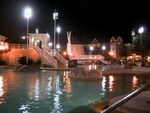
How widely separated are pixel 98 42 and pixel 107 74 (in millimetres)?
52111

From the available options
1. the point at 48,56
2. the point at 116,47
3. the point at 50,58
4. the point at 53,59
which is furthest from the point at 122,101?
the point at 116,47

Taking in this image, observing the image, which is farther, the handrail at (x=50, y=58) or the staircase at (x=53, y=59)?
the staircase at (x=53, y=59)

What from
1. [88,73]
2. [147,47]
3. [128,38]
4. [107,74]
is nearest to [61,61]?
[107,74]

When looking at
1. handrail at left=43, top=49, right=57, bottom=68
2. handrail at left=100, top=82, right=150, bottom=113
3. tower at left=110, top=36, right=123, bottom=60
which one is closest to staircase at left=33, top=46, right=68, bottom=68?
handrail at left=43, top=49, right=57, bottom=68

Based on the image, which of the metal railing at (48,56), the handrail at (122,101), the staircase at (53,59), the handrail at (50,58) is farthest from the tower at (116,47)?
the handrail at (122,101)

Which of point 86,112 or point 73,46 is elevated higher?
point 73,46

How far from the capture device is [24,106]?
7.41m

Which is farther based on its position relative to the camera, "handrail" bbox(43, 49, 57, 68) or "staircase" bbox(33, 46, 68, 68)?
"staircase" bbox(33, 46, 68, 68)

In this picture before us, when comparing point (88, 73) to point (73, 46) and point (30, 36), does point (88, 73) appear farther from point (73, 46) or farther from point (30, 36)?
point (73, 46)

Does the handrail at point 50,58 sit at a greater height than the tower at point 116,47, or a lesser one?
lesser

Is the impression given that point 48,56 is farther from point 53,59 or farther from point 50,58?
point 53,59

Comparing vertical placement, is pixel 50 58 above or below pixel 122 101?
above

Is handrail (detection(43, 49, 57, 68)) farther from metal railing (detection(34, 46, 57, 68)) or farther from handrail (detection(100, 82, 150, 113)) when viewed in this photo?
handrail (detection(100, 82, 150, 113))

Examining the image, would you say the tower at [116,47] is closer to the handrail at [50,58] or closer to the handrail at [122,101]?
the handrail at [50,58]
